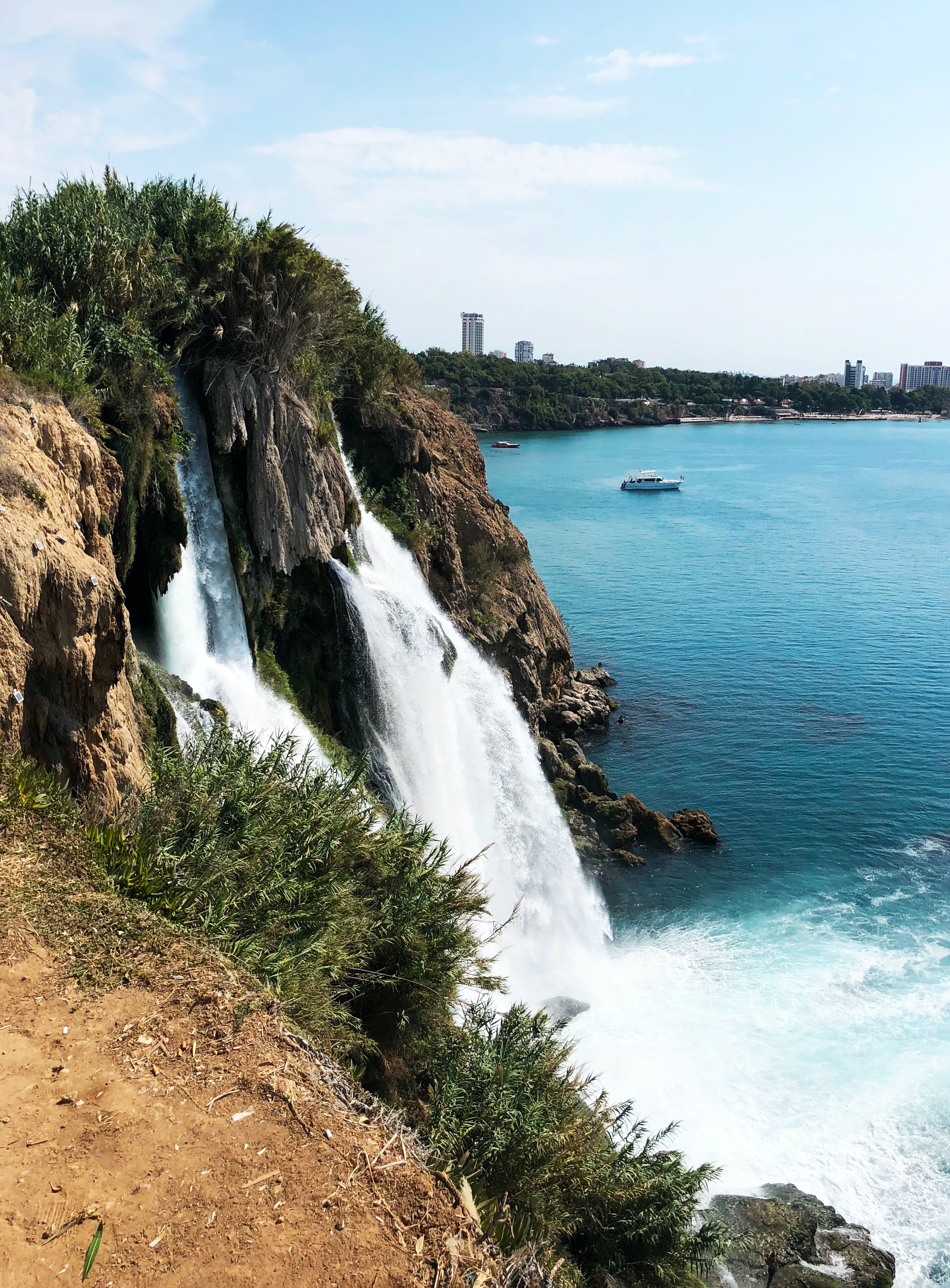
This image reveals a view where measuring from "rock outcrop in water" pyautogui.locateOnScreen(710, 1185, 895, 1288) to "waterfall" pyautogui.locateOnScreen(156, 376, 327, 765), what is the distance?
32.2 ft

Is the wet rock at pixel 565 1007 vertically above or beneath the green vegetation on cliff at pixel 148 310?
beneath

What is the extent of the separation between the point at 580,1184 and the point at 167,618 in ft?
34.1

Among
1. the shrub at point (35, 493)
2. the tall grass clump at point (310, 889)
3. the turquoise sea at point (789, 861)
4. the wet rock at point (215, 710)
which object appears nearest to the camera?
the tall grass clump at point (310, 889)

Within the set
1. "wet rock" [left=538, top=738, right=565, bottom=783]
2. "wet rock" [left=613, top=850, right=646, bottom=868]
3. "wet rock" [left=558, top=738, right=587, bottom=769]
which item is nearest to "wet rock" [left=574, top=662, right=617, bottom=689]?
"wet rock" [left=558, top=738, right=587, bottom=769]

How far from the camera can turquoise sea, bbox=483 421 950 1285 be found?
1673cm

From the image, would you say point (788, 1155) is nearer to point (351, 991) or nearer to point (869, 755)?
point (351, 991)

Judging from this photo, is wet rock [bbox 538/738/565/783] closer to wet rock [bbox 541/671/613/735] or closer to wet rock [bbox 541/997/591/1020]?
wet rock [bbox 541/671/613/735]

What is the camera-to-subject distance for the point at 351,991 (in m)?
9.42

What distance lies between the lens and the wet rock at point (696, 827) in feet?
87.6

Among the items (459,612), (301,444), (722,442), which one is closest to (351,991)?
(301,444)

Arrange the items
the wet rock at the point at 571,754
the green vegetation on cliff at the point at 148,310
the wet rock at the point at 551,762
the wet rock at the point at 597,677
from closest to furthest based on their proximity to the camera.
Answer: the green vegetation on cliff at the point at 148,310, the wet rock at the point at 551,762, the wet rock at the point at 571,754, the wet rock at the point at 597,677

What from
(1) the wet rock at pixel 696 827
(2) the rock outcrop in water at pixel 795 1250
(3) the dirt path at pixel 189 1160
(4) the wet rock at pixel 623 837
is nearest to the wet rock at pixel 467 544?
(4) the wet rock at pixel 623 837

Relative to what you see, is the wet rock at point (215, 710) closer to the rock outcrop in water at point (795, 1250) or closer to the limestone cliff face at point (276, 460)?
the limestone cliff face at point (276, 460)

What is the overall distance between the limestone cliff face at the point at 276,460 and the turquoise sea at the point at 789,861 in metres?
11.4
